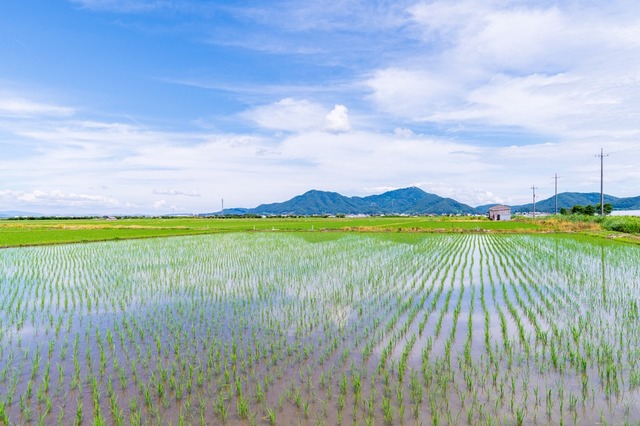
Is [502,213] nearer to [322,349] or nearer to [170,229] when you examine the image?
[170,229]

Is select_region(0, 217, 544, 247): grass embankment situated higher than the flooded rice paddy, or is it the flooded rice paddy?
select_region(0, 217, 544, 247): grass embankment

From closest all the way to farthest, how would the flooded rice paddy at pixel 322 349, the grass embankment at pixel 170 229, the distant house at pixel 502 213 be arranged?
the flooded rice paddy at pixel 322 349, the grass embankment at pixel 170 229, the distant house at pixel 502 213

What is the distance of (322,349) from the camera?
5496mm

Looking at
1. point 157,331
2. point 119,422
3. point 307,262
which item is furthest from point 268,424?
point 307,262

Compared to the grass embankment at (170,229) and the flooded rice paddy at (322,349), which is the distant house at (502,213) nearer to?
the grass embankment at (170,229)

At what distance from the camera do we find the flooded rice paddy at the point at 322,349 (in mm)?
3887

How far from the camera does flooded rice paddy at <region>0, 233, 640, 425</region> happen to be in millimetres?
3887

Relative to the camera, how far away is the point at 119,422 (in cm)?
362

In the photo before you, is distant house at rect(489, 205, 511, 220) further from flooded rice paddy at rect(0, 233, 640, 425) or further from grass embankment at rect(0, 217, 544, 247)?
flooded rice paddy at rect(0, 233, 640, 425)

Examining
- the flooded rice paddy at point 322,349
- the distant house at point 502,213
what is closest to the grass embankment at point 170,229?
the distant house at point 502,213

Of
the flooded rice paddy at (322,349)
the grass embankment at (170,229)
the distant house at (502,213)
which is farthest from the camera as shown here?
the distant house at (502,213)

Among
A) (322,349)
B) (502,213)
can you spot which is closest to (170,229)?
(322,349)

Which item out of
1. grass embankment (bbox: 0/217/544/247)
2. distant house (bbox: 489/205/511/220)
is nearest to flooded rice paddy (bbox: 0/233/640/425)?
grass embankment (bbox: 0/217/544/247)

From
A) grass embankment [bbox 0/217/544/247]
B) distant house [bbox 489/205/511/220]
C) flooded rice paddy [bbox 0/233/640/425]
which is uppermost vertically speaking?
distant house [bbox 489/205/511/220]
